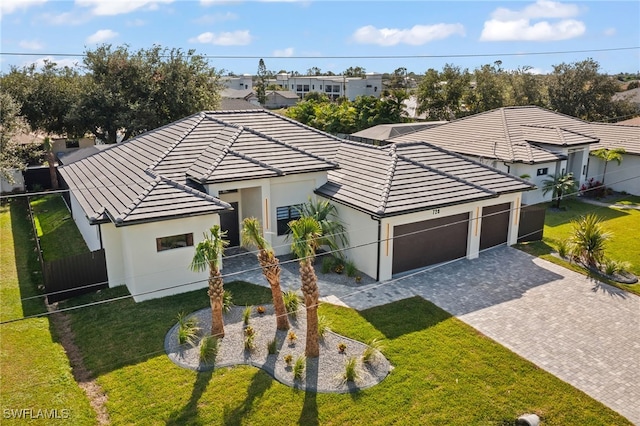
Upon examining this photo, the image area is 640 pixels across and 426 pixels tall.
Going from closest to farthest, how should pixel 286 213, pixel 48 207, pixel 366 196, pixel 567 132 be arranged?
pixel 366 196, pixel 286 213, pixel 48 207, pixel 567 132

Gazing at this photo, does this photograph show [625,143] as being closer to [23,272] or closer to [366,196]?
[366,196]

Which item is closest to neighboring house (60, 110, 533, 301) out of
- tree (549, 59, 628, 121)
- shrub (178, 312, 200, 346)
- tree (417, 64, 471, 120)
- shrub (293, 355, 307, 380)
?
shrub (178, 312, 200, 346)

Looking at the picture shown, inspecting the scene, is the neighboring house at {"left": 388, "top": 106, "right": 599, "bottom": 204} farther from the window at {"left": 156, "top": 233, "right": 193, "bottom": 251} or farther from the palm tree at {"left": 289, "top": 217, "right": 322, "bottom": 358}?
the window at {"left": 156, "top": 233, "right": 193, "bottom": 251}

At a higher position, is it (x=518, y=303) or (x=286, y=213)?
(x=286, y=213)

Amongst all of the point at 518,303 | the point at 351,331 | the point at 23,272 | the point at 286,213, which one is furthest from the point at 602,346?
the point at 23,272

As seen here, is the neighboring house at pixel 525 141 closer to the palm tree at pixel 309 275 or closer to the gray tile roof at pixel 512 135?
the gray tile roof at pixel 512 135
